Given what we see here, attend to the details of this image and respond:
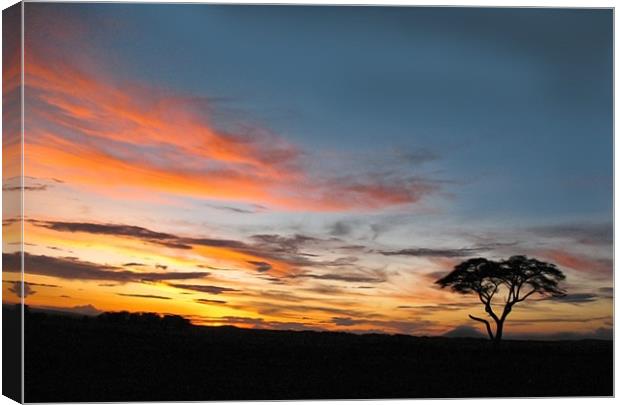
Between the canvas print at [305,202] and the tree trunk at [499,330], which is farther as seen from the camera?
the tree trunk at [499,330]

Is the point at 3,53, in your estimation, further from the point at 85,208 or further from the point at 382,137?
the point at 382,137

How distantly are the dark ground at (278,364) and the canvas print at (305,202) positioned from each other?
0.02 m

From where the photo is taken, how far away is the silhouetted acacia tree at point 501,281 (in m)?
13.0

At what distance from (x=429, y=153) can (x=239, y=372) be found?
2.71 meters

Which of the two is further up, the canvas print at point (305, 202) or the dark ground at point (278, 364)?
the canvas print at point (305, 202)

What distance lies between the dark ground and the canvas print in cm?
2

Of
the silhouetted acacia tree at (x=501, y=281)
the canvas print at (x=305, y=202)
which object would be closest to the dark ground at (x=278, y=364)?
the canvas print at (x=305, y=202)

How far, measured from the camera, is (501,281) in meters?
13.1

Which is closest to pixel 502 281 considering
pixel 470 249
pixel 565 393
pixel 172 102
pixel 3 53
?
pixel 470 249

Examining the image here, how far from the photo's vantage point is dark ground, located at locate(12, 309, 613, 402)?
40.8 feet

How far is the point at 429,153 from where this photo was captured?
13.0 m

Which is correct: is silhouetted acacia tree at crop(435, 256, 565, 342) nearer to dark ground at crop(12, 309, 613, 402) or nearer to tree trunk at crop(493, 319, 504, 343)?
tree trunk at crop(493, 319, 504, 343)

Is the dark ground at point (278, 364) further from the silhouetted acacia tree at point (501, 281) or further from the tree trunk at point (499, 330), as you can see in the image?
the silhouetted acacia tree at point (501, 281)

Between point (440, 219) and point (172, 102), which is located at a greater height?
point (172, 102)
